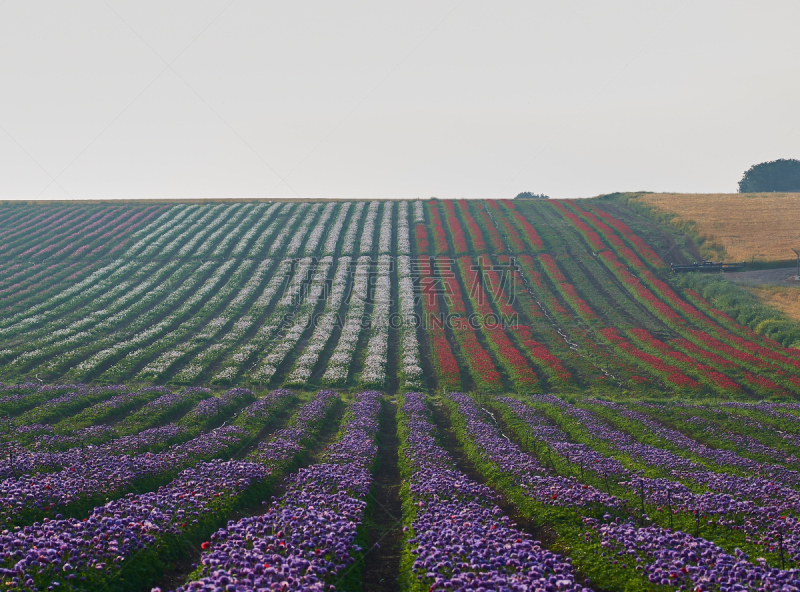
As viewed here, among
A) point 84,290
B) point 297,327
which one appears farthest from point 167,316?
point 84,290

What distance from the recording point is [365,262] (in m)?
57.7

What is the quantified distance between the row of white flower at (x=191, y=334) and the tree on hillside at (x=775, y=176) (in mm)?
98039

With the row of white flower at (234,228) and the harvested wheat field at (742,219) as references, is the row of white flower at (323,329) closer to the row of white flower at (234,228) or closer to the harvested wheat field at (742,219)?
the row of white flower at (234,228)

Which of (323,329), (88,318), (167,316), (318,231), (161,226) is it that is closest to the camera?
(88,318)

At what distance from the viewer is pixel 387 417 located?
25.3m

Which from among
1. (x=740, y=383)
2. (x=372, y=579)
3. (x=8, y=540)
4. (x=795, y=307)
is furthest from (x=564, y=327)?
(x=8, y=540)

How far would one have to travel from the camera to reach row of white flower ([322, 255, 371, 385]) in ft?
107

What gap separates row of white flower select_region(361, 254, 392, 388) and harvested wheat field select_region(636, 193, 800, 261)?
33892 millimetres

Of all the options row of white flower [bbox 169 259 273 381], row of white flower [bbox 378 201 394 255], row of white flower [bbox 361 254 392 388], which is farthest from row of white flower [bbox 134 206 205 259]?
row of white flower [bbox 361 254 392 388]

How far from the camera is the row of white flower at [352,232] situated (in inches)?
2404

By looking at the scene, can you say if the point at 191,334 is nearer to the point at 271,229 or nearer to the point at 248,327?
the point at 248,327

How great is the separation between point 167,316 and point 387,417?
86.2 feet

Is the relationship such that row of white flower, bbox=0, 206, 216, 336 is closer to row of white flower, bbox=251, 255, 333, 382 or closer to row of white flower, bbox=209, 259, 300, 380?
row of white flower, bbox=209, 259, 300, 380

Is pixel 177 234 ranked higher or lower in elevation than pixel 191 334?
higher
